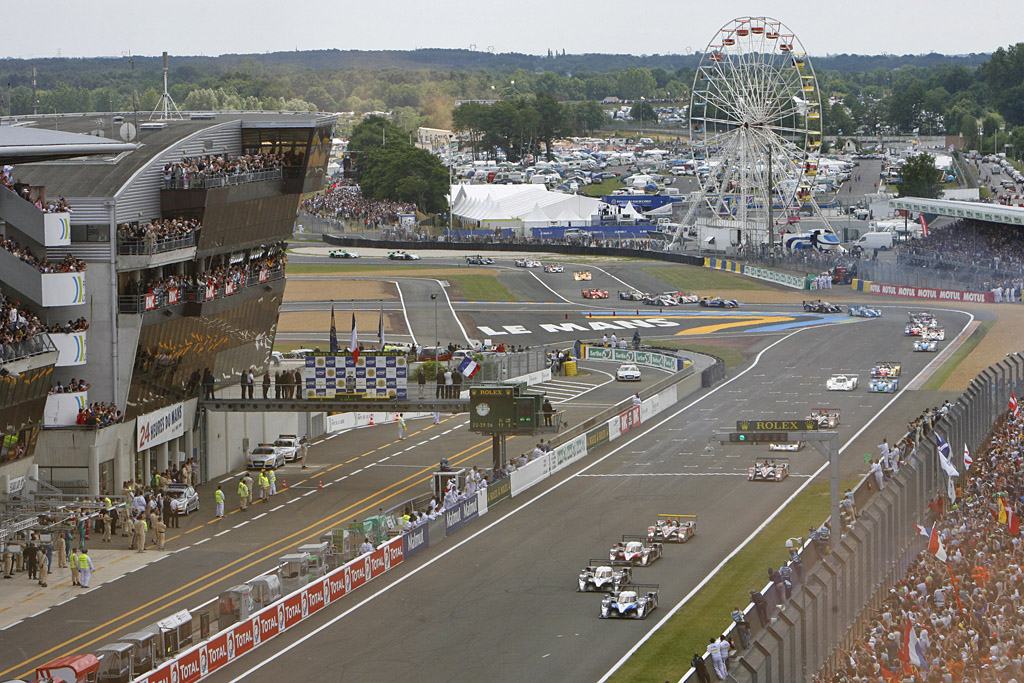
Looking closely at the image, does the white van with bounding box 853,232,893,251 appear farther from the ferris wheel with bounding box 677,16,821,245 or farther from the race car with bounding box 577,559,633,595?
the race car with bounding box 577,559,633,595

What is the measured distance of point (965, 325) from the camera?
98.9 meters

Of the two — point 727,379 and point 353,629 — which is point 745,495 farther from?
point 727,379

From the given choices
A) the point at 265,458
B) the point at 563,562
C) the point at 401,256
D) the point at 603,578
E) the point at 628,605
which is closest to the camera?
the point at 628,605

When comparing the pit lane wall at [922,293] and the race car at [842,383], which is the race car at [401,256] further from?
the race car at [842,383]

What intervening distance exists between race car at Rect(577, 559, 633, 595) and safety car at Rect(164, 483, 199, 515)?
16934mm

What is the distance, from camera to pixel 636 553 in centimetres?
4569

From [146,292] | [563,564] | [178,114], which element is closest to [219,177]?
[146,292]

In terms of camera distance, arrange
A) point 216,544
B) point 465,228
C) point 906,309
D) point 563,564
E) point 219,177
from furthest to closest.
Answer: point 465,228, point 906,309, point 219,177, point 216,544, point 563,564

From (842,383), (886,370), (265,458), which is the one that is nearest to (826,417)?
(842,383)

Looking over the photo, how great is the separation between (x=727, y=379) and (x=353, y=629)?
48.7m

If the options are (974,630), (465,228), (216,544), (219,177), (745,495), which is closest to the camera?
(974,630)

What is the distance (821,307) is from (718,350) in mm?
16851

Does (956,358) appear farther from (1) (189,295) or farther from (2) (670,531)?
(1) (189,295)

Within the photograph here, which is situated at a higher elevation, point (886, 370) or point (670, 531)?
point (886, 370)
